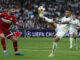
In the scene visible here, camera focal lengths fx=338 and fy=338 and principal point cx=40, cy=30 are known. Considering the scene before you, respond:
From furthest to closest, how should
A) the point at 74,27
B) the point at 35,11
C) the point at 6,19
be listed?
the point at 35,11
the point at 74,27
the point at 6,19

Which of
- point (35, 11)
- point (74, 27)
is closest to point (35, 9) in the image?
point (35, 11)

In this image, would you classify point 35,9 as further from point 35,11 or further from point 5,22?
point 5,22

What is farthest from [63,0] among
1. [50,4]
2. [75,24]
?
[75,24]

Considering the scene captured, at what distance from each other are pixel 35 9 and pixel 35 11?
0.89 metres

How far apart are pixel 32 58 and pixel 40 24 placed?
67.1 feet

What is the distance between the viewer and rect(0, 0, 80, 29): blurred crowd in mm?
34700

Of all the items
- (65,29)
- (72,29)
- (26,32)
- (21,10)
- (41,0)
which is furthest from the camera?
(41,0)

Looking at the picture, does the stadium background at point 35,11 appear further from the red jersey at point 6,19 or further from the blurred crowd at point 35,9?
the red jersey at point 6,19

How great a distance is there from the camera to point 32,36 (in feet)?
112

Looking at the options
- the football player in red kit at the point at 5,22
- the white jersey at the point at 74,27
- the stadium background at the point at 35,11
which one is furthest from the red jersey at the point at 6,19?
the stadium background at the point at 35,11

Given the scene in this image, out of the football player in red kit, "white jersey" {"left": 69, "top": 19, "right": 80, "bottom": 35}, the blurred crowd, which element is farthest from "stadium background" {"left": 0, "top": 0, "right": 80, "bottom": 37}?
the football player in red kit

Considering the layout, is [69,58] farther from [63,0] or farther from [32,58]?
[63,0]

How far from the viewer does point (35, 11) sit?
121ft

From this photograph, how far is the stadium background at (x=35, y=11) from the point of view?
113 ft
